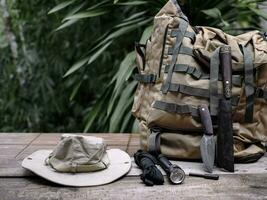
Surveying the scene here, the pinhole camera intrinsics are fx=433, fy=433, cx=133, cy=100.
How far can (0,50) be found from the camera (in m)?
3.91

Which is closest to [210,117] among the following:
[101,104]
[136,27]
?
[101,104]

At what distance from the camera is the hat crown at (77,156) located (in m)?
1.55

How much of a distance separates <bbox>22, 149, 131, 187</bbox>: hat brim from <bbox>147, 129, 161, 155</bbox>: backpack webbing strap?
0.34 ft

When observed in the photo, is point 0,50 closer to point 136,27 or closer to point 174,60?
point 136,27

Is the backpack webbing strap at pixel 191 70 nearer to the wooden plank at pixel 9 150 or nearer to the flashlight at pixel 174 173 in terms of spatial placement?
the flashlight at pixel 174 173

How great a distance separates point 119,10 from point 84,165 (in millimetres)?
2196

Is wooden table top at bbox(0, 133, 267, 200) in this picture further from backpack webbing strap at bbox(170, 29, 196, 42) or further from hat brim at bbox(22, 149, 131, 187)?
backpack webbing strap at bbox(170, 29, 196, 42)

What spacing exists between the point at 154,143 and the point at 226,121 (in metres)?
0.30

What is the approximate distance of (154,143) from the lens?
1739mm

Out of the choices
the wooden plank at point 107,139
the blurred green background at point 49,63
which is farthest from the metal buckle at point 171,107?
the blurred green background at point 49,63

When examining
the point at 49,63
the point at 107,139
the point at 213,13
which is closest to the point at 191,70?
the point at 107,139

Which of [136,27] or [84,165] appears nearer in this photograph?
[84,165]

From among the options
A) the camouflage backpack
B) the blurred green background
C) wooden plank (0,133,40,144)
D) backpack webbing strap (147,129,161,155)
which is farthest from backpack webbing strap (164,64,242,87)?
the blurred green background

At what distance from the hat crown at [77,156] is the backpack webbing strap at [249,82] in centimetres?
61
